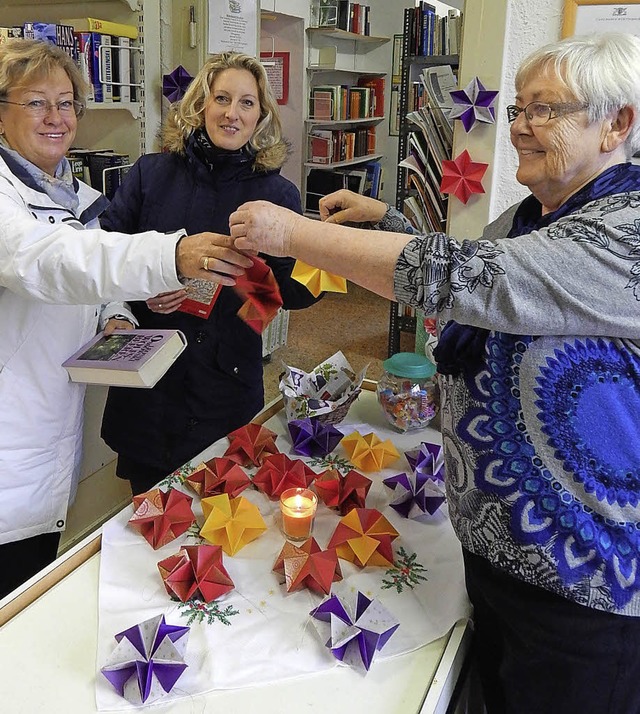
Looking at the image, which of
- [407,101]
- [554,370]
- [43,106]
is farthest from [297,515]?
[407,101]

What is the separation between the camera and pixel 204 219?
6.18ft

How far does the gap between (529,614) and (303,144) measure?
5.82 meters

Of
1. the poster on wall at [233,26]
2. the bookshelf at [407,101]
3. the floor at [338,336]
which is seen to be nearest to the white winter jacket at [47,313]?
the bookshelf at [407,101]

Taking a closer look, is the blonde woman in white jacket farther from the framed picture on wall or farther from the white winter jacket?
the framed picture on wall

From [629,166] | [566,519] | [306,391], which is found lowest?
[306,391]

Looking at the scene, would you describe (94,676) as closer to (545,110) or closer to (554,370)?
(554,370)

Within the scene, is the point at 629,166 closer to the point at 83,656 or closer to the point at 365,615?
the point at 365,615

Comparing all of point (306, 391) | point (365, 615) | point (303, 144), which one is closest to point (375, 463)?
point (306, 391)

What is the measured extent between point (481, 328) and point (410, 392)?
2.37 feet

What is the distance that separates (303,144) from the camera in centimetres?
634

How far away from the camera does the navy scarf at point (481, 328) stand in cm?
101

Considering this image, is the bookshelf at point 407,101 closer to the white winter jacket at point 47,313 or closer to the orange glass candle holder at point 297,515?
the white winter jacket at point 47,313

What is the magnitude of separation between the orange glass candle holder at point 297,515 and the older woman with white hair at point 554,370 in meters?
0.30

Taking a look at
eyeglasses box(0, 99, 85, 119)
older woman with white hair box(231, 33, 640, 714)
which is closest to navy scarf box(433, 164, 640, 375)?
older woman with white hair box(231, 33, 640, 714)
